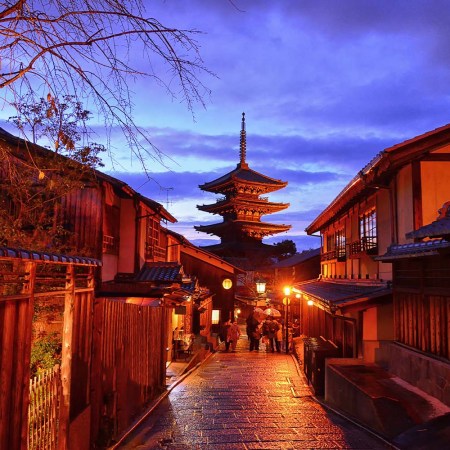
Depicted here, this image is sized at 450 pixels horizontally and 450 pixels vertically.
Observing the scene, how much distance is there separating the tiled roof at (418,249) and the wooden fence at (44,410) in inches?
243

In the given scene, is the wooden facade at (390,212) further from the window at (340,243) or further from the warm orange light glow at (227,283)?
the warm orange light glow at (227,283)

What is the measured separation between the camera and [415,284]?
9.87 metres

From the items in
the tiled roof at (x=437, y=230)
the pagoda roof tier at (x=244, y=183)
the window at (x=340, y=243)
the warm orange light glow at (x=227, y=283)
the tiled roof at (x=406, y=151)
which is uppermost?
the pagoda roof tier at (x=244, y=183)

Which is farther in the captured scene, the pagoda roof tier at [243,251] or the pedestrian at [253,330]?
the pagoda roof tier at [243,251]

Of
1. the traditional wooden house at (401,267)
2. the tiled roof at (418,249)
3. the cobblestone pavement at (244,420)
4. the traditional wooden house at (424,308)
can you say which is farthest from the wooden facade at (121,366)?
the tiled roof at (418,249)

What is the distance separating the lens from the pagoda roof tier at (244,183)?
150ft

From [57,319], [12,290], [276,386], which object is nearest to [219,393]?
[276,386]

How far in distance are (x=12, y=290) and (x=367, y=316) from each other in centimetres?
886

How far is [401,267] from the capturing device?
10.8 meters

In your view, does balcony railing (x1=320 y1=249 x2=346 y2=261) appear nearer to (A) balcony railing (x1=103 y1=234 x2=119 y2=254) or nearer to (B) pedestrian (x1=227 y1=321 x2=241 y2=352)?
(B) pedestrian (x1=227 y1=321 x2=241 y2=352)

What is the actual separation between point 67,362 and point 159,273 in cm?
1252

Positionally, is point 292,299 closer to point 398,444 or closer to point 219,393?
point 219,393

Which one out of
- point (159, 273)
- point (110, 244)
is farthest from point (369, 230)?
point (110, 244)

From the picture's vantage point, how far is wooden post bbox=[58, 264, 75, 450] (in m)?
5.68
